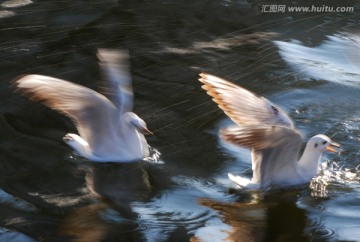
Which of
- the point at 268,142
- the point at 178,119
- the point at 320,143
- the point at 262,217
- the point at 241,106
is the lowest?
the point at 262,217

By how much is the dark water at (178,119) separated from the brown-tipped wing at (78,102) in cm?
26

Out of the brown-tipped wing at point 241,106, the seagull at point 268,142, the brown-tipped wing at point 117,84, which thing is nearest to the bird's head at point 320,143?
the seagull at point 268,142

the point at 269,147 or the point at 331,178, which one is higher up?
the point at 269,147

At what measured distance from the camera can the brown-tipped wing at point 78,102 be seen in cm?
633

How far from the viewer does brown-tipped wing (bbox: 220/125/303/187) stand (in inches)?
229

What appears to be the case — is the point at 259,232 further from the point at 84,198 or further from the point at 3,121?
the point at 3,121

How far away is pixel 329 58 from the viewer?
29.7 feet

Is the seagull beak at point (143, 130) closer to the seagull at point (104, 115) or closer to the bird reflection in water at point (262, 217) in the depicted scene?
the seagull at point (104, 115)

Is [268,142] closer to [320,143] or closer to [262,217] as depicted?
[262,217]

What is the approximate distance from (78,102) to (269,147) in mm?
1472

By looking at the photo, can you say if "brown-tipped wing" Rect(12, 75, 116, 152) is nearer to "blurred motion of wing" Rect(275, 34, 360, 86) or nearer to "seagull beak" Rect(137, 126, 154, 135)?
"seagull beak" Rect(137, 126, 154, 135)

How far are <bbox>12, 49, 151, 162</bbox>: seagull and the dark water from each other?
0.13m

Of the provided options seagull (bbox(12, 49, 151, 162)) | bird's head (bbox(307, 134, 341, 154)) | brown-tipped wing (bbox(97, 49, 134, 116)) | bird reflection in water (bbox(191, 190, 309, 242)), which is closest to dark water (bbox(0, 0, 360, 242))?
bird reflection in water (bbox(191, 190, 309, 242))

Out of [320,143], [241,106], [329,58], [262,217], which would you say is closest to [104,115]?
[241,106]
